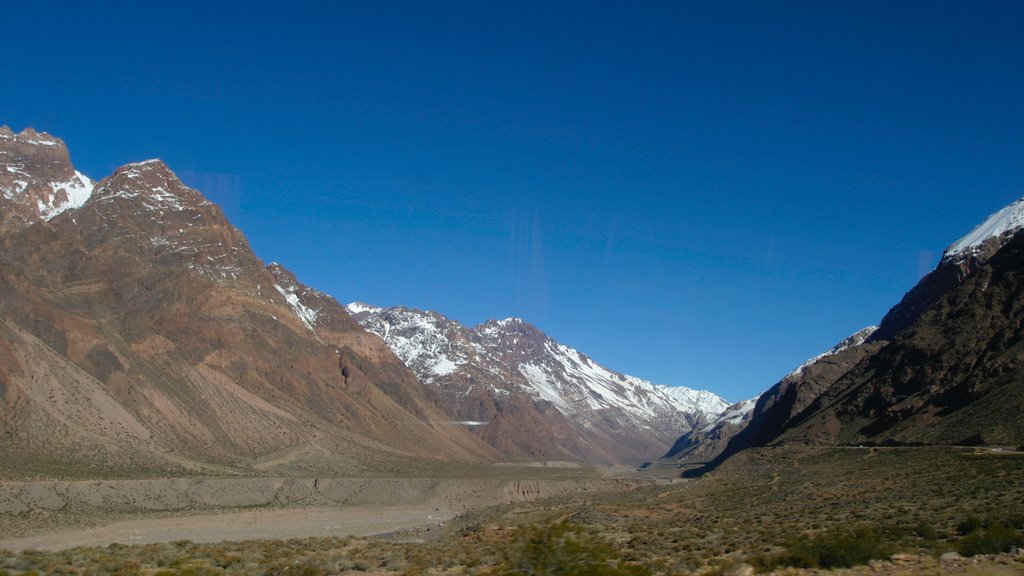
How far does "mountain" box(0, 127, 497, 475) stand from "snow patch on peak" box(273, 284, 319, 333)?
1.46 feet

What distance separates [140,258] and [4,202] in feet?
78.4

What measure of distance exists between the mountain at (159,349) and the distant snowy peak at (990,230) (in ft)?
287

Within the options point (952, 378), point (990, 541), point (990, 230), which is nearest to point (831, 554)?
point (990, 541)

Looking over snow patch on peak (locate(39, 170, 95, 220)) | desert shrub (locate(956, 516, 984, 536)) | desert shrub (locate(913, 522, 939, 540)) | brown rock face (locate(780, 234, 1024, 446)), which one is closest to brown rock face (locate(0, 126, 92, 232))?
snow patch on peak (locate(39, 170, 95, 220))

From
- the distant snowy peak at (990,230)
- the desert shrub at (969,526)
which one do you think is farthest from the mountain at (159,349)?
the distant snowy peak at (990,230)

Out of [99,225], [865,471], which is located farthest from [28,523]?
[99,225]

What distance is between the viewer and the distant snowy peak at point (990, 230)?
105750mm

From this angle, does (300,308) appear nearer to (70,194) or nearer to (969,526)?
(70,194)

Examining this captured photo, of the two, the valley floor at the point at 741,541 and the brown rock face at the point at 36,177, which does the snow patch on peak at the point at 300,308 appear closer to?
the brown rock face at the point at 36,177

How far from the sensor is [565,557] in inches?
1064

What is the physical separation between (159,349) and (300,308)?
207 ft

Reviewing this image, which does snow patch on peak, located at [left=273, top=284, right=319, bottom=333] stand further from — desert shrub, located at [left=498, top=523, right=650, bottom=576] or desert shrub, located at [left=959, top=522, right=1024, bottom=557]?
desert shrub, located at [left=959, top=522, right=1024, bottom=557]

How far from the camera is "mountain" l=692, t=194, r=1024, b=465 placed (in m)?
60.6

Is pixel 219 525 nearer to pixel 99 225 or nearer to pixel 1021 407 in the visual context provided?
pixel 1021 407
